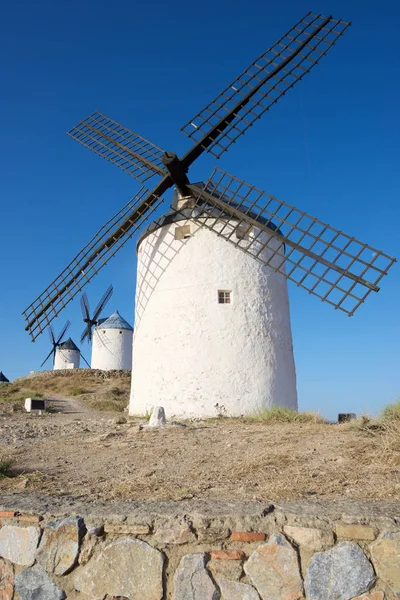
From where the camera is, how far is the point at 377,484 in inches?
131

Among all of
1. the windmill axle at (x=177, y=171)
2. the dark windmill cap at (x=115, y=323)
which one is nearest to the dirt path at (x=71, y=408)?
the windmill axle at (x=177, y=171)

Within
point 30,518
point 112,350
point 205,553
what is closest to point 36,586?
point 30,518

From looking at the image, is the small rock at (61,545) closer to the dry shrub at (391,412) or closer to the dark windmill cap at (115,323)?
the dry shrub at (391,412)

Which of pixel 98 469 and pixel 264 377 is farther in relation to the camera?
pixel 264 377

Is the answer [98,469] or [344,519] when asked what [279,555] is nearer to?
[344,519]

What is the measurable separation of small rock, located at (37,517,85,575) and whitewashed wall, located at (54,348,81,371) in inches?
1380

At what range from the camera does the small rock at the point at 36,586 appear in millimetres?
2541

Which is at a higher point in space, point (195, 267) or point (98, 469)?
point (195, 267)

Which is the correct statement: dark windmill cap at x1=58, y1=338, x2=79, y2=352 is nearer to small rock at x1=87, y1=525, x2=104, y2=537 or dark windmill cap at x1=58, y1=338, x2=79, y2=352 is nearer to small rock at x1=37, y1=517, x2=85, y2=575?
small rock at x1=37, y1=517, x2=85, y2=575

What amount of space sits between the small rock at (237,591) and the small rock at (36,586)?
1.01 meters

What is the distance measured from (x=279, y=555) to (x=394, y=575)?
601 mm

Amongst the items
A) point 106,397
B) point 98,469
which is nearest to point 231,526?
point 98,469

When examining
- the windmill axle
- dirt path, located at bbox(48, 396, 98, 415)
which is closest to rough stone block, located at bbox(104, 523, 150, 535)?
the windmill axle

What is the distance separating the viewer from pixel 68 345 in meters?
37.1
